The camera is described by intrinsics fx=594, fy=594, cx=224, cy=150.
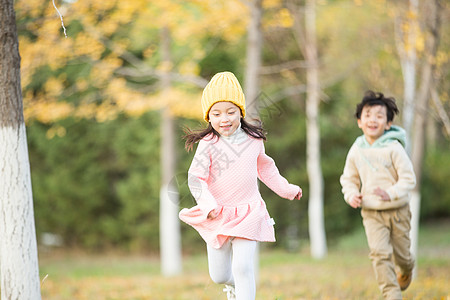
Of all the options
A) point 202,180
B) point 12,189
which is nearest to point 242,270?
point 202,180

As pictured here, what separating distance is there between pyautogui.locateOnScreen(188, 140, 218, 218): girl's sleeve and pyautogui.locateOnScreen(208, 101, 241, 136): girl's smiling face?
0.49ft

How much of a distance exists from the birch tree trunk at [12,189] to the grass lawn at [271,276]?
1.45m

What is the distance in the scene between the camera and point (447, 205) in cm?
1867

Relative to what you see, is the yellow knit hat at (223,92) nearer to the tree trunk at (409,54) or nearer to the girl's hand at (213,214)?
the girl's hand at (213,214)

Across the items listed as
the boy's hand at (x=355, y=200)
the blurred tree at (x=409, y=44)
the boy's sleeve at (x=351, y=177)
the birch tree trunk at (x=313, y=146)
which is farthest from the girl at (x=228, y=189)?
the birch tree trunk at (x=313, y=146)

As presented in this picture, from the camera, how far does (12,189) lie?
4098mm

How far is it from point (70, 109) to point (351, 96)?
723 centimetres

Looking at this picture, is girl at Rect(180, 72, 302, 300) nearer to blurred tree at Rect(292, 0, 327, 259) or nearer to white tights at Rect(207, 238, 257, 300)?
white tights at Rect(207, 238, 257, 300)

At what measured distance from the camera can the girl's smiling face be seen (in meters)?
3.91

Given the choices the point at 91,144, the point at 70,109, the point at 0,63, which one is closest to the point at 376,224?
the point at 0,63

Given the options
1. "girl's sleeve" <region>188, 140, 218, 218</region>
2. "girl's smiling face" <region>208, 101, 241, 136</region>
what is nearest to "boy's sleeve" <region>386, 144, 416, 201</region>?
"girl's smiling face" <region>208, 101, 241, 136</region>

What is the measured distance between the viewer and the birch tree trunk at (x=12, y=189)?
160 inches

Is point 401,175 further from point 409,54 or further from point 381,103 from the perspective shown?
point 409,54

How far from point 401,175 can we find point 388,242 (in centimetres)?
58
